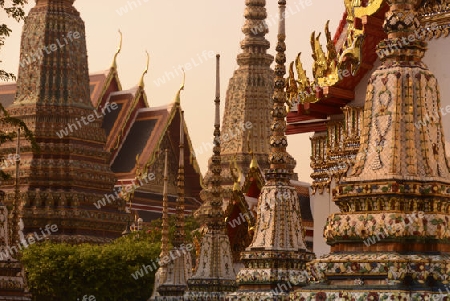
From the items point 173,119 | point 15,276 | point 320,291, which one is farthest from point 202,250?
point 173,119

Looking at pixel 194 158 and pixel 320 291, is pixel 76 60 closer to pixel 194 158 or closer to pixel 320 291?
pixel 194 158

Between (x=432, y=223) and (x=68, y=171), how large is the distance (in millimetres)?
36503

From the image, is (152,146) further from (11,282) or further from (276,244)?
(276,244)

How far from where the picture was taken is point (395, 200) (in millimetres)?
6914

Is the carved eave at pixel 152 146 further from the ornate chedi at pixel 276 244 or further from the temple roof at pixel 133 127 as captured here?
the ornate chedi at pixel 276 244

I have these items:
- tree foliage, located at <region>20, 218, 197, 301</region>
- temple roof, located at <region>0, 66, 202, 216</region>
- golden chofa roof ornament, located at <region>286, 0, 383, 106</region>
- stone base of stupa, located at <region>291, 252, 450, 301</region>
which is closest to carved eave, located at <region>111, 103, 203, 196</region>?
temple roof, located at <region>0, 66, 202, 216</region>

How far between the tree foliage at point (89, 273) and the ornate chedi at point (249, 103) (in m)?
17.9

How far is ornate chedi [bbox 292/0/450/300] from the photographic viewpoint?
6.73 metres

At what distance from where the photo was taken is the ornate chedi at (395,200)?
265 inches

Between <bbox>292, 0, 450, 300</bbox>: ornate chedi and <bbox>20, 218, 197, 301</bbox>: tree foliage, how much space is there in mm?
27698

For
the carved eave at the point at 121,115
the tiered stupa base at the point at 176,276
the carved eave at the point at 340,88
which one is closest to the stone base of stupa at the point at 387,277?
the carved eave at the point at 340,88

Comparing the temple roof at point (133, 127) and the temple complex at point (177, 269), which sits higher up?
the temple roof at point (133, 127)

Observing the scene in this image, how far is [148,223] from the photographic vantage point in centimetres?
5269

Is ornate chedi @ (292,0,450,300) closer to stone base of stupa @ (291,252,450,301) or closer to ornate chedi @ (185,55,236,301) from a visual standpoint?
stone base of stupa @ (291,252,450,301)
